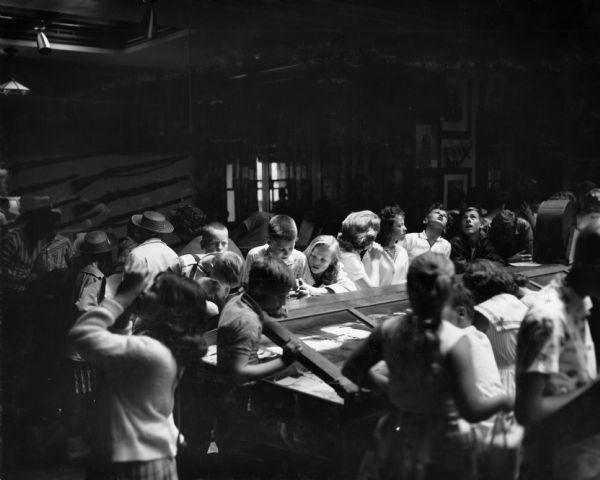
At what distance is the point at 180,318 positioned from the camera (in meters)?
2.32

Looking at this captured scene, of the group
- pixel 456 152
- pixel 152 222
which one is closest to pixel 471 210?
pixel 456 152

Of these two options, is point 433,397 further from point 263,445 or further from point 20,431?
point 20,431

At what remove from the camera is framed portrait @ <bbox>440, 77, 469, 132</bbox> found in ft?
11.2

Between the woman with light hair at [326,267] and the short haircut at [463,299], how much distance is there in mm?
1229

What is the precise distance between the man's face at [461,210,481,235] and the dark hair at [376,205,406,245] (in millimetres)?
308

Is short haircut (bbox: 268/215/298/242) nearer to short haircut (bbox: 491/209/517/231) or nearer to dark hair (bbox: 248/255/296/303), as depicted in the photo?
dark hair (bbox: 248/255/296/303)

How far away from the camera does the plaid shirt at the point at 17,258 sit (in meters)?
2.83

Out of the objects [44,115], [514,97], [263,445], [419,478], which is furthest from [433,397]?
[514,97]

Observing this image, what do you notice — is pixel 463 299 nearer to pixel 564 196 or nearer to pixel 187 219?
pixel 187 219

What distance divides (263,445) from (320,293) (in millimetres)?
1095

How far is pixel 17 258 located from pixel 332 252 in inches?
62.3

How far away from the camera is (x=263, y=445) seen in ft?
8.99

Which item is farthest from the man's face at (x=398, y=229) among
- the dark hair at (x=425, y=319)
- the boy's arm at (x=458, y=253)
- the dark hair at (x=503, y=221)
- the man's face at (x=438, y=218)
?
the dark hair at (x=425, y=319)

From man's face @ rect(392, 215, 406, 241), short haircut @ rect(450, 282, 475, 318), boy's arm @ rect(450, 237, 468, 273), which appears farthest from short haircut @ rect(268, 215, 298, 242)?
short haircut @ rect(450, 282, 475, 318)
